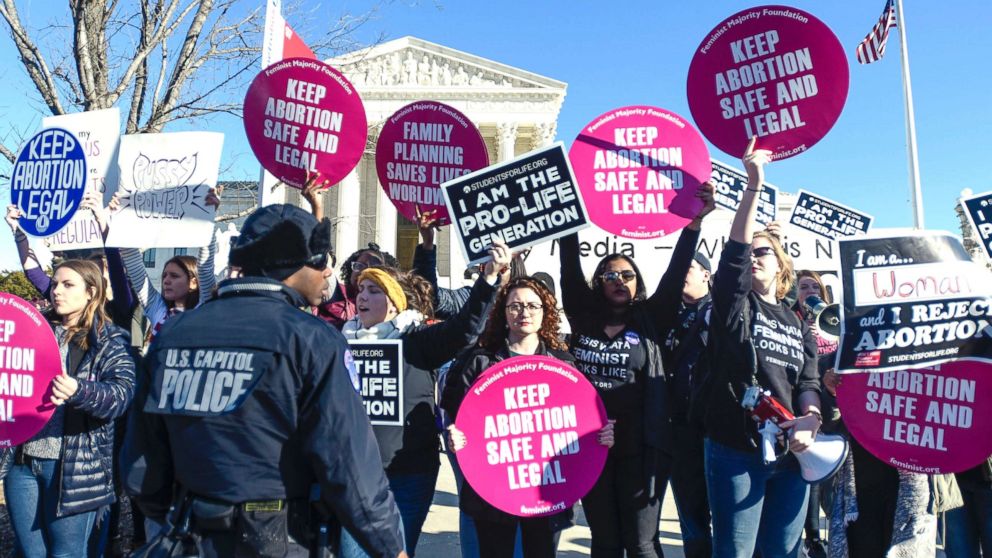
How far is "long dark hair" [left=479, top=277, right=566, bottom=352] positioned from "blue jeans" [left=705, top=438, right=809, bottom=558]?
861 millimetres

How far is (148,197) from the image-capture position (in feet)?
13.8

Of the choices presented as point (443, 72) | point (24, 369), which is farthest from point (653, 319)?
point (443, 72)

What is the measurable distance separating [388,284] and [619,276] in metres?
1.16

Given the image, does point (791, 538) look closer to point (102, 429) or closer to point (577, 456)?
point (577, 456)

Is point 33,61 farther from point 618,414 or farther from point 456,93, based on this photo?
point 456,93

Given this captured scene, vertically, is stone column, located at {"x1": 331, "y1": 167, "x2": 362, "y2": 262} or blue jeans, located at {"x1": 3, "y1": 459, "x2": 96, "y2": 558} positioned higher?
stone column, located at {"x1": 331, "y1": 167, "x2": 362, "y2": 262}

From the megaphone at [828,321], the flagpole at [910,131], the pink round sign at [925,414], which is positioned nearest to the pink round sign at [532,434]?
the pink round sign at [925,414]

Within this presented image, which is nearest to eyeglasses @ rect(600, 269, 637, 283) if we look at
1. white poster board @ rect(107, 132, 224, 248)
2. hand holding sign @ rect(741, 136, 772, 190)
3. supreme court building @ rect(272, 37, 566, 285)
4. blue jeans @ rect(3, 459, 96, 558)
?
hand holding sign @ rect(741, 136, 772, 190)

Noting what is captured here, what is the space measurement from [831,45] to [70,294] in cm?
377

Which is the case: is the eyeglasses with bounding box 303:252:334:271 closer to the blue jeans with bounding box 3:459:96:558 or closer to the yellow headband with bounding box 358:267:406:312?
the yellow headband with bounding box 358:267:406:312

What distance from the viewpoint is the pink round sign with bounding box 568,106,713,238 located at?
3789 mm

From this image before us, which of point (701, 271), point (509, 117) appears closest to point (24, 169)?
point (701, 271)

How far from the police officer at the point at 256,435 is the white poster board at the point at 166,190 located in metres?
2.25

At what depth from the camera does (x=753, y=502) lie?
3.18m
